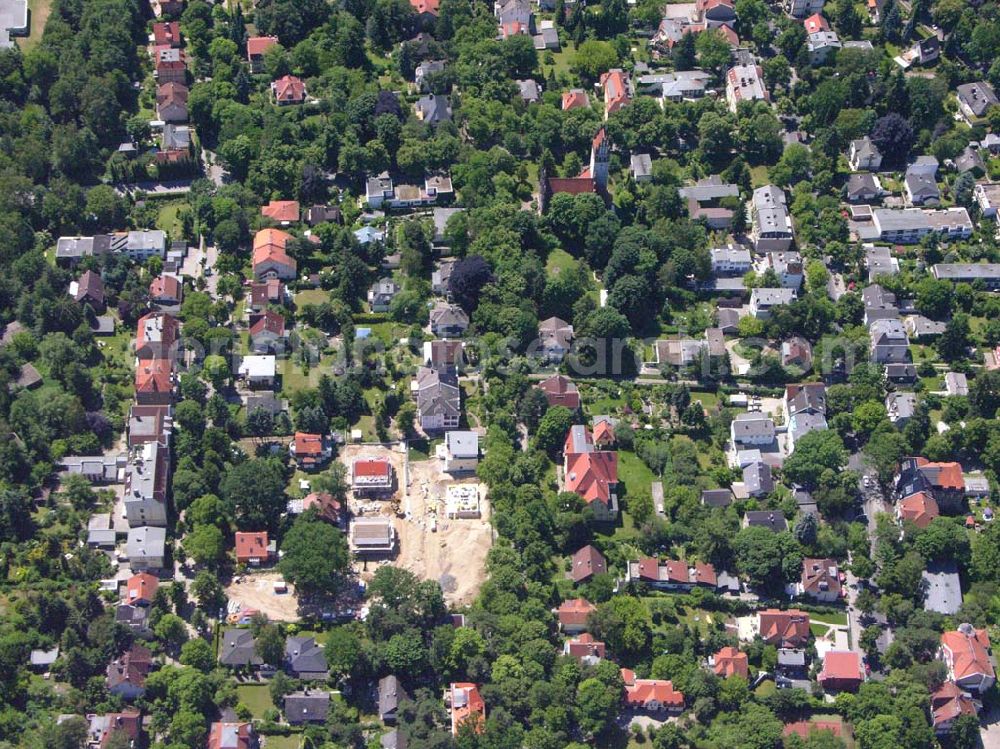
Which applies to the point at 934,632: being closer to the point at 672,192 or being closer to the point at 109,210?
the point at 672,192

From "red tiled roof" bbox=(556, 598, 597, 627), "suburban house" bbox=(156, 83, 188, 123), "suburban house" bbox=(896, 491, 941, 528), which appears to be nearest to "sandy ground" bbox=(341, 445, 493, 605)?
"red tiled roof" bbox=(556, 598, 597, 627)

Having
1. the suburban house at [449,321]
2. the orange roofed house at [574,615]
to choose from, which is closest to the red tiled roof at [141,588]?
the orange roofed house at [574,615]

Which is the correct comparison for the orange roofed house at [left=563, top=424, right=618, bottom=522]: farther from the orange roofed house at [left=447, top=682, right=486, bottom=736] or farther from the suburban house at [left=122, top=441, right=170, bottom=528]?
the suburban house at [left=122, top=441, right=170, bottom=528]

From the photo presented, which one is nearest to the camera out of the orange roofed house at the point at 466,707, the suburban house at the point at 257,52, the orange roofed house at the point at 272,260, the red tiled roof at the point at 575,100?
the orange roofed house at the point at 466,707

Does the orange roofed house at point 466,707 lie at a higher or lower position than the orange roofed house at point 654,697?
higher

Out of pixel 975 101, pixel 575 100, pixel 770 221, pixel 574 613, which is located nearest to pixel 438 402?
pixel 574 613

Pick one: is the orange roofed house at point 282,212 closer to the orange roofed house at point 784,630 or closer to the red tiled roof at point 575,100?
the red tiled roof at point 575,100

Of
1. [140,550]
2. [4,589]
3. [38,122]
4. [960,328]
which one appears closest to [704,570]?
[960,328]
